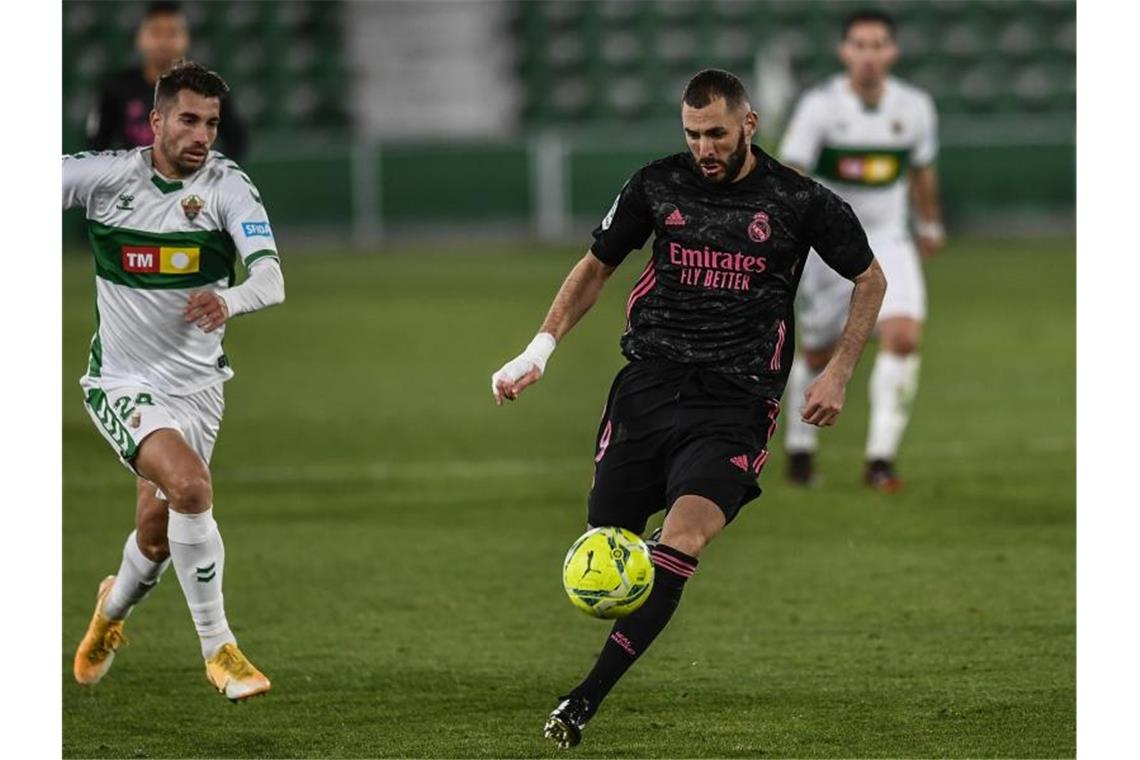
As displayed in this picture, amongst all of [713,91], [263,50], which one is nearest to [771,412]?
[713,91]

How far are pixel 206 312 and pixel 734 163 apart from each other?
1.59 meters

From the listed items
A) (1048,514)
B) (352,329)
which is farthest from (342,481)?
(352,329)

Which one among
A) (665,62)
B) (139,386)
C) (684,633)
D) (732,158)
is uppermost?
(665,62)

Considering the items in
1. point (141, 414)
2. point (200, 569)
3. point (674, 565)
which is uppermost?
point (141, 414)

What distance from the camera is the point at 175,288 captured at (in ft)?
21.4

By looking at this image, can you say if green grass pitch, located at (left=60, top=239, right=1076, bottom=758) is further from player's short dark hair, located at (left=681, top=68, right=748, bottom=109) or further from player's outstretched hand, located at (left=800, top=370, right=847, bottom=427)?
player's short dark hair, located at (left=681, top=68, right=748, bottom=109)

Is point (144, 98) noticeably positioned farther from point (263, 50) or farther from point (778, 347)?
point (263, 50)

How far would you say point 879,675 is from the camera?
6.84m

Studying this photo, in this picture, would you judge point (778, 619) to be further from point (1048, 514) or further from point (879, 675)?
point (1048, 514)

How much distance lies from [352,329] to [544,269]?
5547 millimetres

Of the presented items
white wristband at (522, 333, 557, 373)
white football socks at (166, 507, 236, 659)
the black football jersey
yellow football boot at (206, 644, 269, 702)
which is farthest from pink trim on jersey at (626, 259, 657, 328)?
yellow football boot at (206, 644, 269, 702)

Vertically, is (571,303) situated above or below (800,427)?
above

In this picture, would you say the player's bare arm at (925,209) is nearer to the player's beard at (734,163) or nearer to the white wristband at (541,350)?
the player's beard at (734,163)

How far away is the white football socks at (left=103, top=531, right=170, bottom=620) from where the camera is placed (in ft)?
22.5
